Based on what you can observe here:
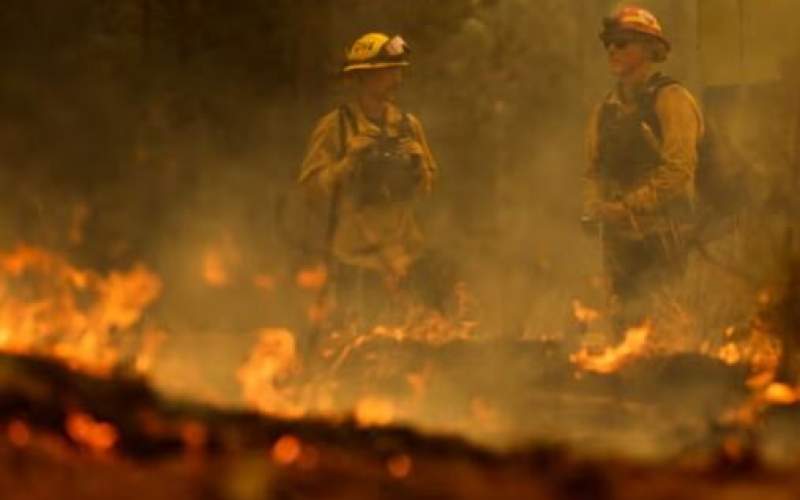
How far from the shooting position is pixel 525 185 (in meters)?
12.8

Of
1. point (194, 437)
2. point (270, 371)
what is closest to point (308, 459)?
point (194, 437)

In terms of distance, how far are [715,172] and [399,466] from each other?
22.1 feet

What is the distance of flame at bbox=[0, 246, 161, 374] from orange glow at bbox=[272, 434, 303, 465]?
8.44 feet

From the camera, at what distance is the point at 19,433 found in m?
4.85

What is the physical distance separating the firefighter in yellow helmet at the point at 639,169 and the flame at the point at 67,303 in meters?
3.84

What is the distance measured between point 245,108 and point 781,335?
235 inches

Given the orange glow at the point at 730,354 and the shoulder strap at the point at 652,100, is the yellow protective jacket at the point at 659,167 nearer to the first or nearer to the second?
the shoulder strap at the point at 652,100

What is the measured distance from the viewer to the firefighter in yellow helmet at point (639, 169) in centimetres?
1014

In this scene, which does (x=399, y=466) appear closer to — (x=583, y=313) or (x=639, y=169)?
(x=639, y=169)

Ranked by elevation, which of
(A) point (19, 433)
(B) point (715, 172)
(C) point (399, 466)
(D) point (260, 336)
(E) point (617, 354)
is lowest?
(D) point (260, 336)


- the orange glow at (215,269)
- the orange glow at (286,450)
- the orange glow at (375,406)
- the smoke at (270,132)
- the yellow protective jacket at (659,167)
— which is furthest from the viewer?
the orange glow at (215,269)

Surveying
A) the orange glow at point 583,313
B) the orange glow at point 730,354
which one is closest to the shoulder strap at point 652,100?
the orange glow at point 730,354

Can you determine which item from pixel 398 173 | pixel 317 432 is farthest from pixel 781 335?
pixel 317 432

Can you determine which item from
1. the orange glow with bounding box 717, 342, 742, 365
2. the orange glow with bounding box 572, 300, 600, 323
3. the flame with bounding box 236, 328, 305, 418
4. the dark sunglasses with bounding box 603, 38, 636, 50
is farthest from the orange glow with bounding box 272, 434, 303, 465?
the orange glow with bounding box 572, 300, 600, 323
